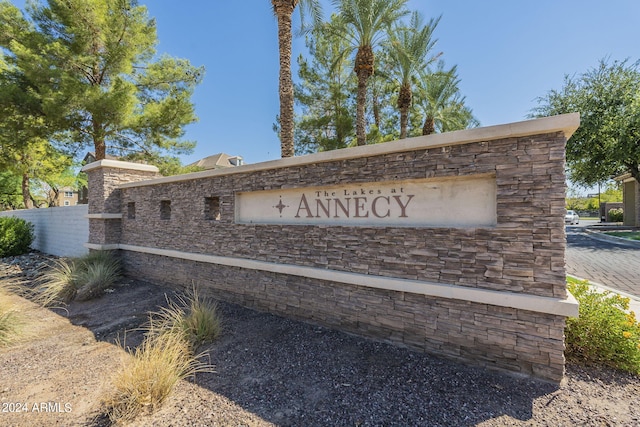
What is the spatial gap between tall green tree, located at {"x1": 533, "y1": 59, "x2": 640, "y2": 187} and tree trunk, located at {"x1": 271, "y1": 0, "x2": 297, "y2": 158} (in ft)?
55.7

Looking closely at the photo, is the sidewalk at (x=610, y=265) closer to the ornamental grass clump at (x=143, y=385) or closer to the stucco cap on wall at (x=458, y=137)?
the stucco cap on wall at (x=458, y=137)

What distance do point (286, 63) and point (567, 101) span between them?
18391mm

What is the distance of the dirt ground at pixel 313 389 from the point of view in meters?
2.82

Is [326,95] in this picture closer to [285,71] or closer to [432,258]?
[285,71]

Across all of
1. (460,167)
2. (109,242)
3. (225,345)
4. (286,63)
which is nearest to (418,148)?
(460,167)

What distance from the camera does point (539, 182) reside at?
10.3 ft

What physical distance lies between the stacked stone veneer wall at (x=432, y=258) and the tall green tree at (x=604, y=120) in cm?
1816

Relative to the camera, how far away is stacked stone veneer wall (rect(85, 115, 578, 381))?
10.3ft

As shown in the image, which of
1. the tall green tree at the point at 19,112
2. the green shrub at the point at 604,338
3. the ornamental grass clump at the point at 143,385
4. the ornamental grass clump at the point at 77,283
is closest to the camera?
the ornamental grass clump at the point at 143,385

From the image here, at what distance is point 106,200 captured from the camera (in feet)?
28.2

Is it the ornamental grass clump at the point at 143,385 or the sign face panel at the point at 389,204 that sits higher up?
the sign face panel at the point at 389,204

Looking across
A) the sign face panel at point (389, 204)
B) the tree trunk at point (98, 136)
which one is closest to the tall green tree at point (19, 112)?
the tree trunk at point (98, 136)

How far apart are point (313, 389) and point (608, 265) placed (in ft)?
34.6

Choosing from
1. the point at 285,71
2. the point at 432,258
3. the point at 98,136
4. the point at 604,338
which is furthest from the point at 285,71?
the point at 98,136
